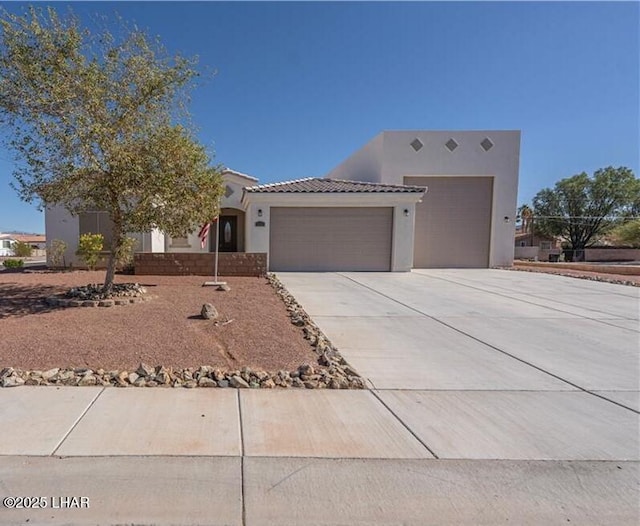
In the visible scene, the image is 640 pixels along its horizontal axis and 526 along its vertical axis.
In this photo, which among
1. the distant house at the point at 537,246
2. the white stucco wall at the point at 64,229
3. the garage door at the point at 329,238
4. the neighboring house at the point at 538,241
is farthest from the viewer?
the neighboring house at the point at 538,241

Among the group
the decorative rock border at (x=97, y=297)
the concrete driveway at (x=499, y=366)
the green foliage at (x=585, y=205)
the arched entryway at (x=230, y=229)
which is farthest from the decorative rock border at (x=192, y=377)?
the green foliage at (x=585, y=205)

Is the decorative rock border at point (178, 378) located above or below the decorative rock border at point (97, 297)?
below

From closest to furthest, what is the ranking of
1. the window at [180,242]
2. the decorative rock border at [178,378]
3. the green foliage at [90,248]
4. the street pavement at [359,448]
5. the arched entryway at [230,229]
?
the street pavement at [359,448] → the decorative rock border at [178,378] → the green foliage at [90,248] → the window at [180,242] → the arched entryway at [230,229]

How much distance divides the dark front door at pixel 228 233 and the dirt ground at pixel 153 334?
10.9 metres

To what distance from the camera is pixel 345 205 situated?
52.0 feet

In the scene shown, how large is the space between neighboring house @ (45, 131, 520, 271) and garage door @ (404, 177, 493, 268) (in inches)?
2.0

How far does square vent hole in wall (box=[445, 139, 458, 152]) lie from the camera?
18.8m

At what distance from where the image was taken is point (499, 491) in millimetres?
2635

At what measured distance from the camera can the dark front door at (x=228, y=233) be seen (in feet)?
65.6

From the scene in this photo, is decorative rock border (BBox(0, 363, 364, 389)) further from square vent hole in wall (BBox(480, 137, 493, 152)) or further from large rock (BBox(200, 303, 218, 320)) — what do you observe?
square vent hole in wall (BBox(480, 137, 493, 152))

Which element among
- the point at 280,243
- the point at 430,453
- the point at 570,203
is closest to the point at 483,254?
the point at 280,243

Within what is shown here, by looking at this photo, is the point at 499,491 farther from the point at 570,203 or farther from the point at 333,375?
the point at 570,203

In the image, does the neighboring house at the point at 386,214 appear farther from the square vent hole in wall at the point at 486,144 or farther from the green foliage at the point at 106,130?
the green foliage at the point at 106,130

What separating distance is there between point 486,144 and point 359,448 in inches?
758
